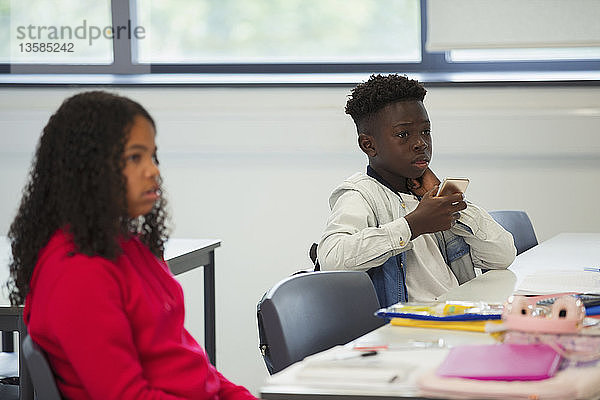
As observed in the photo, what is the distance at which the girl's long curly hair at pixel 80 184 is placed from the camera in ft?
4.51

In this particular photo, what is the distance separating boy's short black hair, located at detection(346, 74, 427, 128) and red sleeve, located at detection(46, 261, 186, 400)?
3.96 feet

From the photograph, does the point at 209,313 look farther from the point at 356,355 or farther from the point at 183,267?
the point at 356,355

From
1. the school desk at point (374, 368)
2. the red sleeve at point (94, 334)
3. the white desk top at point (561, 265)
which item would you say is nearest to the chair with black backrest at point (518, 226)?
the white desk top at point (561, 265)

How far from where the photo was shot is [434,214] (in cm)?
216

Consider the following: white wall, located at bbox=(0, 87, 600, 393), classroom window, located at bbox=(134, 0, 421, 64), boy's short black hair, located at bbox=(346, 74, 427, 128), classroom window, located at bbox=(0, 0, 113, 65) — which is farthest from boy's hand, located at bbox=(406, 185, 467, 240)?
classroom window, located at bbox=(0, 0, 113, 65)

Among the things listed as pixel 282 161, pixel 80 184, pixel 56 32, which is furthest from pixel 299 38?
pixel 80 184

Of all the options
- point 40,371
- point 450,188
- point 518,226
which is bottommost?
point 40,371

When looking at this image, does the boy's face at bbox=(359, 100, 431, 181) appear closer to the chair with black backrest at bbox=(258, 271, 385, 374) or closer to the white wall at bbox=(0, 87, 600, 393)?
the chair with black backrest at bbox=(258, 271, 385, 374)

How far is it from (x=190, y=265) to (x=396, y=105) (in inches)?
37.4

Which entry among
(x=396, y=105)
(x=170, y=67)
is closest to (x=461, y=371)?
(x=396, y=105)

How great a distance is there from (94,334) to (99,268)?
4.0 inches

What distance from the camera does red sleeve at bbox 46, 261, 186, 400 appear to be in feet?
4.22

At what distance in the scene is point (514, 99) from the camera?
370 cm

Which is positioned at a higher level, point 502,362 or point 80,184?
point 80,184
